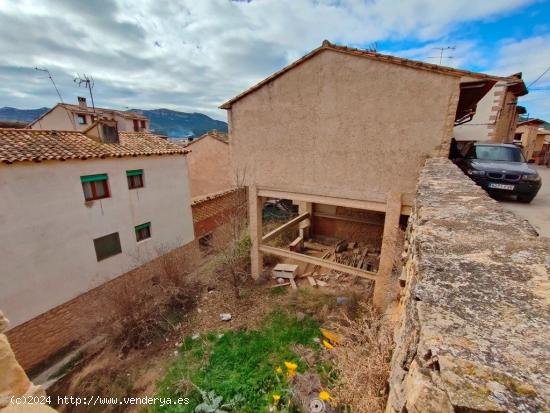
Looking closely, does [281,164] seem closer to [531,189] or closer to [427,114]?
[427,114]

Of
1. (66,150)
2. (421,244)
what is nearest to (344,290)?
(421,244)

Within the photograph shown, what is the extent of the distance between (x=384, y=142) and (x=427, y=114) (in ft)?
3.33

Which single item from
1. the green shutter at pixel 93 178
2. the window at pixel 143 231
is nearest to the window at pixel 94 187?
the green shutter at pixel 93 178

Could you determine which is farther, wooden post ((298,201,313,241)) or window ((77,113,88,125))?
window ((77,113,88,125))

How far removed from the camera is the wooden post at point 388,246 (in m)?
6.27

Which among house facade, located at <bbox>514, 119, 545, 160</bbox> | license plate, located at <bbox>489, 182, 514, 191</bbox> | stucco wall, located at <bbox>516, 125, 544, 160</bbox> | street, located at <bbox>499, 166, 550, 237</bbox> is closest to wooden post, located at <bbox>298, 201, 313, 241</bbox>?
license plate, located at <bbox>489, 182, 514, 191</bbox>

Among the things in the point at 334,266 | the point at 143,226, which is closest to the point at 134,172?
the point at 143,226

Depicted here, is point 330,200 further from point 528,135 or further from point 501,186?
point 528,135

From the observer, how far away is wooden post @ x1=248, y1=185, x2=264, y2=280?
8.53m

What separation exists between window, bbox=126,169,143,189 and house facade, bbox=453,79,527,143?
13.9 metres

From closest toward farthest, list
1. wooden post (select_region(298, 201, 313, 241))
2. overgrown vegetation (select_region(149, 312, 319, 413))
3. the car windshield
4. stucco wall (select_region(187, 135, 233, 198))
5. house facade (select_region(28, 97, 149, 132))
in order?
overgrown vegetation (select_region(149, 312, 319, 413)) < the car windshield < wooden post (select_region(298, 201, 313, 241)) < stucco wall (select_region(187, 135, 233, 198)) < house facade (select_region(28, 97, 149, 132))

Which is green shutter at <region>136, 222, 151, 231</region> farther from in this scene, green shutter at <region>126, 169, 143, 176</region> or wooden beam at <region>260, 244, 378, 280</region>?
wooden beam at <region>260, 244, 378, 280</region>

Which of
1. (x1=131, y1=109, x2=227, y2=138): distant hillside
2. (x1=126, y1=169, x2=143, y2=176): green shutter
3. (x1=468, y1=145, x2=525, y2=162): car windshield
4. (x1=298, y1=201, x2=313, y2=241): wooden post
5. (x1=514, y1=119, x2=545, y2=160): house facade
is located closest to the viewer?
(x1=468, y1=145, x2=525, y2=162): car windshield

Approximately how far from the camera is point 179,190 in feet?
42.4
